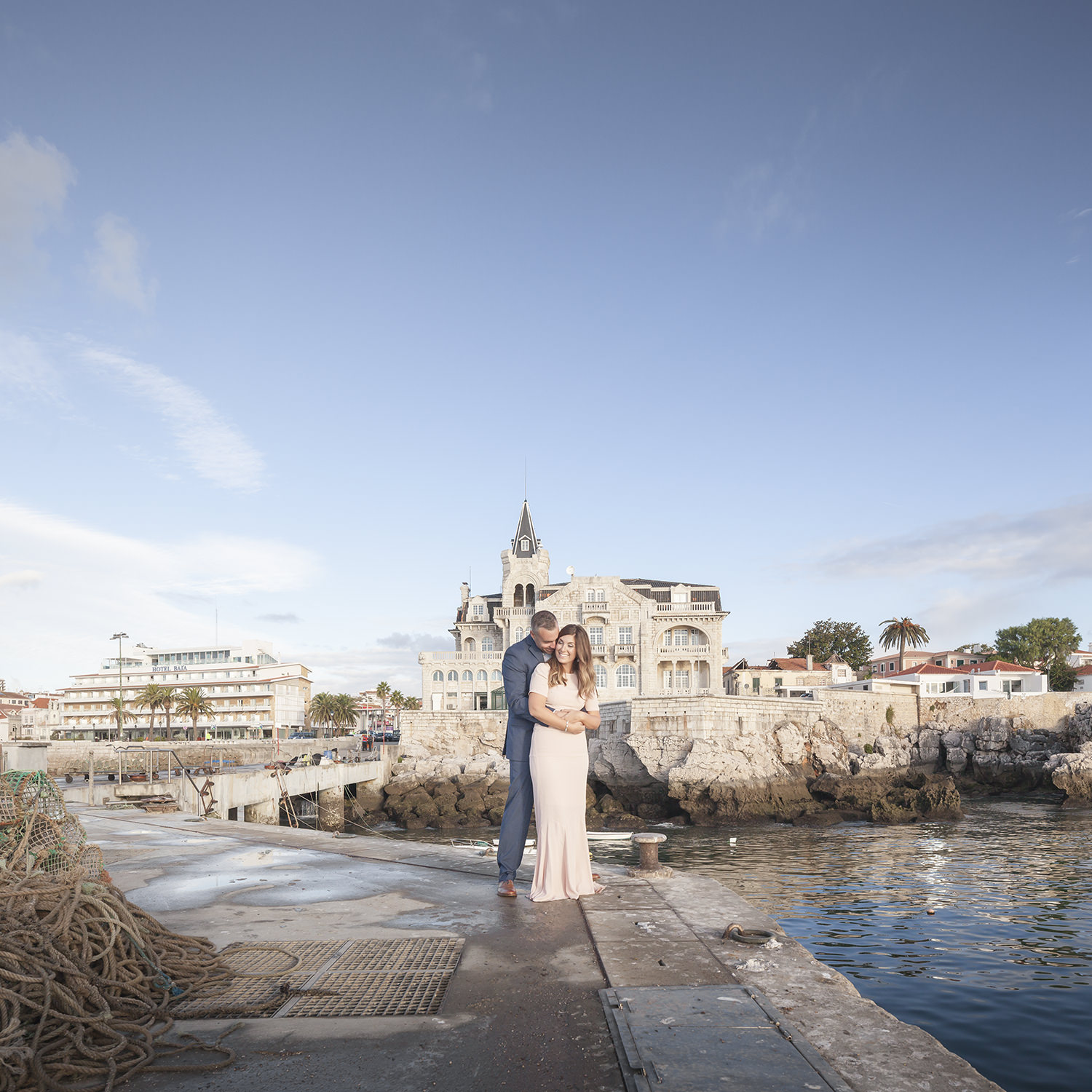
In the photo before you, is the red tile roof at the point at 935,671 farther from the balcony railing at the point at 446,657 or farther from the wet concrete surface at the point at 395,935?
the wet concrete surface at the point at 395,935

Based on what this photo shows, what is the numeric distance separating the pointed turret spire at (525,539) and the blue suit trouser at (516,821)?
61.9 meters

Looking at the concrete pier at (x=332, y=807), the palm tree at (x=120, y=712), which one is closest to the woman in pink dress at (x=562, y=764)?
the concrete pier at (x=332, y=807)

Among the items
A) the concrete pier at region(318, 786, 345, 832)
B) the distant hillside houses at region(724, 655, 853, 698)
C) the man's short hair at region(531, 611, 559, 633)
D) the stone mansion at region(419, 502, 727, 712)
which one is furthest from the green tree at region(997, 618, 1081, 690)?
the man's short hair at region(531, 611, 559, 633)

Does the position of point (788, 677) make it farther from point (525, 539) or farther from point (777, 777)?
point (777, 777)

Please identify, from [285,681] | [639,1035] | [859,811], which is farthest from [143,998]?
[285,681]

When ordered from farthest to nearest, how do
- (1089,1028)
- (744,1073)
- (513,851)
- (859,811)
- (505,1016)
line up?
(859,811)
(1089,1028)
(513,851)
(505,1016)
(744,1073)

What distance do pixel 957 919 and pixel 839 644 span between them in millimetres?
77327

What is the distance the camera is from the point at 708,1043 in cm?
341

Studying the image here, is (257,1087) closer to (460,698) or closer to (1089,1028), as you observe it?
(1089,1028)

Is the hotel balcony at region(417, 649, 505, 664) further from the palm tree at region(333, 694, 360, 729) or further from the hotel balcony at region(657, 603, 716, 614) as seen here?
the palm tree at region(333, 694, 360, 729)

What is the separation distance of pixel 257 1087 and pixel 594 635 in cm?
6106

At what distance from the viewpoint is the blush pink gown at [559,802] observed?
21.2 feet

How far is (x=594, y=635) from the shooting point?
209 feet

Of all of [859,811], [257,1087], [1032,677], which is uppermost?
[1032,677]
